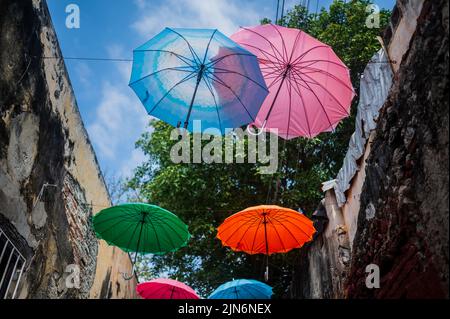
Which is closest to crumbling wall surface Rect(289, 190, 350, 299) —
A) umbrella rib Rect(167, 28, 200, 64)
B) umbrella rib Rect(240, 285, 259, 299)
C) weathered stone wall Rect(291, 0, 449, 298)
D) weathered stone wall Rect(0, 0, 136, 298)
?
weathered stone wall Rect(291, 0, 449, 298)

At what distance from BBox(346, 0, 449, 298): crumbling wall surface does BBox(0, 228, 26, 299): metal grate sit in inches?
145

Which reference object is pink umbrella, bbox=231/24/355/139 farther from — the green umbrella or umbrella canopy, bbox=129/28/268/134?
the green umbrella

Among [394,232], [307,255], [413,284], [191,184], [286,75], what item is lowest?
[413,284]

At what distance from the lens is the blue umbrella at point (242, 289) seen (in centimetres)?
659

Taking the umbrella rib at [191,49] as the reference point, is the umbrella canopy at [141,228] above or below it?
below

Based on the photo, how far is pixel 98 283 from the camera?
680 cm

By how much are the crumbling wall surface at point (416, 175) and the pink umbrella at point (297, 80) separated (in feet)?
3.57

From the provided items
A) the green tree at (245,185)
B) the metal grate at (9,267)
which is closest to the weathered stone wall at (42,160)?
the metal grate at (9,267)

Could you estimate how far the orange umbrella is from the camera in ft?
19.1

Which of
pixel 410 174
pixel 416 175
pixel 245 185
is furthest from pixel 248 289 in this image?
pixel 416 175

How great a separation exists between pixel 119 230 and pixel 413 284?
394cm

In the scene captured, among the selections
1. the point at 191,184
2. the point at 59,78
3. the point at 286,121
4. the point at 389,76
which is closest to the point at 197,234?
the point at 191,184

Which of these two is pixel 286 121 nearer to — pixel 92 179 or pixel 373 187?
pixel 373 187

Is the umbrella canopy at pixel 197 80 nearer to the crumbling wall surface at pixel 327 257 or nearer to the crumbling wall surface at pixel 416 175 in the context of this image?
the crumbling wall surface at pixel 416 175
